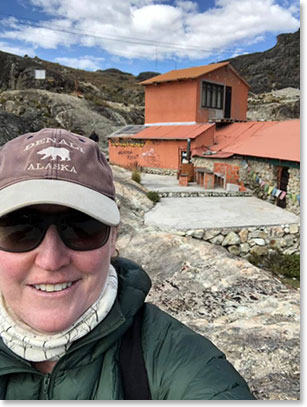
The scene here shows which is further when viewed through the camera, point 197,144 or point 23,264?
point 197,144

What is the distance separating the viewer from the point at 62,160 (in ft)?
3.75

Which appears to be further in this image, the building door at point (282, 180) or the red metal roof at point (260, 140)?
the red metal roof at point (260, 140)

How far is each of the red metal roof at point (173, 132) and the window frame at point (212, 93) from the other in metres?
1.95

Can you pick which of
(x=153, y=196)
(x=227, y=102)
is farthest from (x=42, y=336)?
(x=227, y=102)

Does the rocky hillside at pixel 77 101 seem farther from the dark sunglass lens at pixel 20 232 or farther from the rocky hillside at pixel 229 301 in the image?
the dark sunglass lens at pixel 20 232

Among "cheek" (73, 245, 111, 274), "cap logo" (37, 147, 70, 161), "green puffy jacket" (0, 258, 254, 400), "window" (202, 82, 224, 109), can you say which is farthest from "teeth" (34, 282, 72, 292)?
"window" (202, 82, 224, 109)

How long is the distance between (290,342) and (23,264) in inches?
136

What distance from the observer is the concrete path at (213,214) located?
872 centimetres

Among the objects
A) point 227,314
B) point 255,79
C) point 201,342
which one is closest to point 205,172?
point 227,314

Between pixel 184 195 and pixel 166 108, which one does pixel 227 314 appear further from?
pixel 166 108

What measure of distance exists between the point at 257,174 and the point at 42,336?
1285 cm

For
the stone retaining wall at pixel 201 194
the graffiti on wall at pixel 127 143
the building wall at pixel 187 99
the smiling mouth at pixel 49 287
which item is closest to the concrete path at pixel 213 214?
the stone retaining wall at pixel 201 194

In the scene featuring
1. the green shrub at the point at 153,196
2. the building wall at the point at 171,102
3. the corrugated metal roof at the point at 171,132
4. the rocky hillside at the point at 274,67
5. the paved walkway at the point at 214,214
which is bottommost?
the paved walkway at the point at 214,214

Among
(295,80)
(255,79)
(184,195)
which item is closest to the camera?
(184,195)
